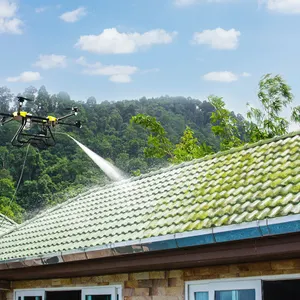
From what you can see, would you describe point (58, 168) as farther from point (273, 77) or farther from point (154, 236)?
point (154, 236)

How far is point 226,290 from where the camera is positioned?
717 cm

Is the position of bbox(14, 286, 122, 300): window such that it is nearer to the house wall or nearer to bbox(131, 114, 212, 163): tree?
the house wall

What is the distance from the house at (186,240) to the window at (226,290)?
1 cm

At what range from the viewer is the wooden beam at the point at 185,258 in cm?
608

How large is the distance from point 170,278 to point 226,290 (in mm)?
946

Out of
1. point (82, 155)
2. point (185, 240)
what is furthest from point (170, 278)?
point (82, 155)

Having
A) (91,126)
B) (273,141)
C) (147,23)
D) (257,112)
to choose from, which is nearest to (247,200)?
(273,141)

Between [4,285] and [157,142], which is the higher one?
[157,142]

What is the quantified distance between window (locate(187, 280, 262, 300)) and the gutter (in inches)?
31.0

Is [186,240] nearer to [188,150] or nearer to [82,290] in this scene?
[82,290]

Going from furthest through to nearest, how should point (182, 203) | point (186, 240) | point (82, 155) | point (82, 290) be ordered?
point (82, 155), point (82, 290), point (182, 203), point (186, 240)

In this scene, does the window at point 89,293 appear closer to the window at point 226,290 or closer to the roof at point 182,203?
the roof at point 182,203

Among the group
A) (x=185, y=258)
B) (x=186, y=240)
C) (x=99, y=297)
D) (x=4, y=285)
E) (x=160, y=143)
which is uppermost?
(x=160, y=143)

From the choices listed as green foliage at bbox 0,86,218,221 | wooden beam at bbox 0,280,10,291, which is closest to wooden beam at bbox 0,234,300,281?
wooden beam at bbox 0,280,10,291
